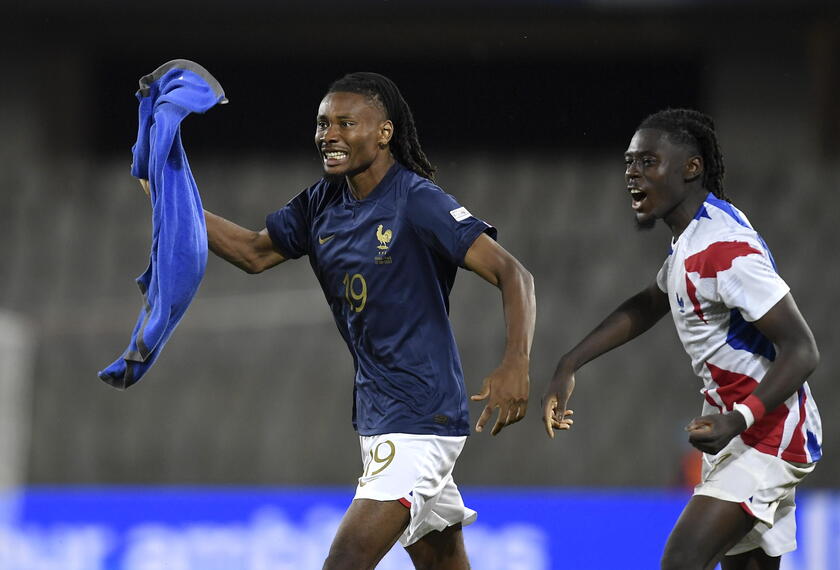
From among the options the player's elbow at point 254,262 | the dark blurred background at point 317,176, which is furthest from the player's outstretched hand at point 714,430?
the dark blurred background at point 317,176

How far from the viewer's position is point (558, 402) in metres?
3.85

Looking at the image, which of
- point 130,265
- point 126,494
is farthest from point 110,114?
point 126,494

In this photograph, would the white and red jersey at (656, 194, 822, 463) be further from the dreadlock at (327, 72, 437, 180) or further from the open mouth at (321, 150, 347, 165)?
the open mouth at (321, 150, 347, 165)

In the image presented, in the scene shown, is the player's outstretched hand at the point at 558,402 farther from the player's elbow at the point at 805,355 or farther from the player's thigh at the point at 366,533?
the player's elbow at the point at 805,355

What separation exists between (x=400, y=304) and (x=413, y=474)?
1.65 feet

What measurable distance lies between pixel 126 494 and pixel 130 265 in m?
3.87

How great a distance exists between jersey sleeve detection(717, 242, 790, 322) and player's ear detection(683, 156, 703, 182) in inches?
14.0

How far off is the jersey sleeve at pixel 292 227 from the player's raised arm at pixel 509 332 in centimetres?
69

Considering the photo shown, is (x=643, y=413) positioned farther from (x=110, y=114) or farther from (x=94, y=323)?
(x=110, y=114)

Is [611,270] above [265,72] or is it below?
below

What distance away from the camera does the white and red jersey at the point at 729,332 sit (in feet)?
12.0

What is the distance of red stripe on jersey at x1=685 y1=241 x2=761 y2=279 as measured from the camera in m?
3.63

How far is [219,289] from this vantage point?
10469mm

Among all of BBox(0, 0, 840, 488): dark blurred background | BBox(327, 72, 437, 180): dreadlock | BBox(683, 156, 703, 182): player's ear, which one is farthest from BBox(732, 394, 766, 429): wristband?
BBox(0, 0, 840, 488): dark blurred background
